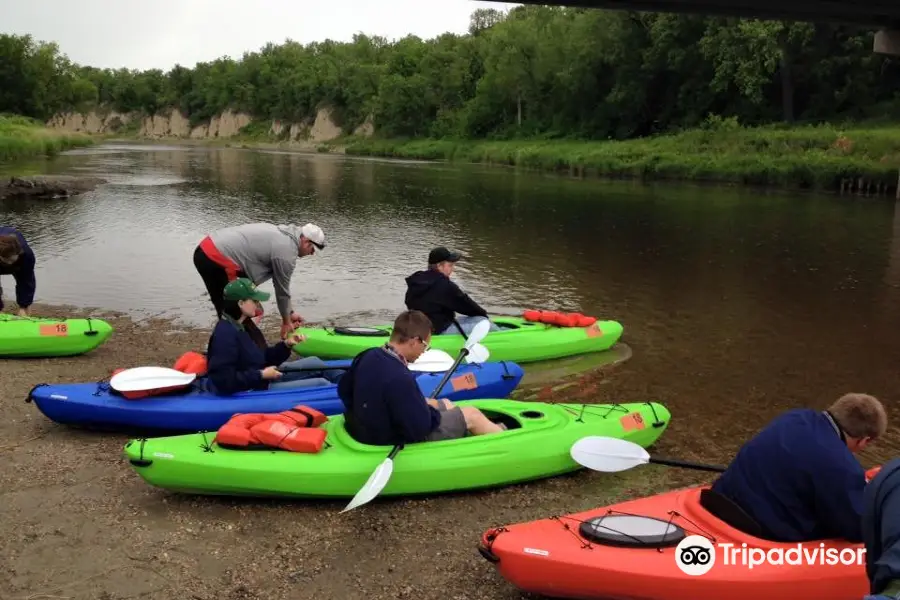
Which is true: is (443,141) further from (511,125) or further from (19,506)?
(19,506)

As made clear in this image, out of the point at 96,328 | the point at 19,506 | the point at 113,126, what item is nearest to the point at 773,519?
the point at 19,506

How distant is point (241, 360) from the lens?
5613 mm

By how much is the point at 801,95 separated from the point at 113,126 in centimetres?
9606

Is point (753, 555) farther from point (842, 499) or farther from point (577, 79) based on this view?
point (577, 79)

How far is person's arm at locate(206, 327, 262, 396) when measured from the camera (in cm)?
545

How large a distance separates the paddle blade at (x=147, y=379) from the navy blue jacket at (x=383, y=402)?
1582 millimetres

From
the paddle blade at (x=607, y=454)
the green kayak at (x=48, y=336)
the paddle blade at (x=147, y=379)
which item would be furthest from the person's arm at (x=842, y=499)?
the green kayak at (x=48, y=336)

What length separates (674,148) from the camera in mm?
34688

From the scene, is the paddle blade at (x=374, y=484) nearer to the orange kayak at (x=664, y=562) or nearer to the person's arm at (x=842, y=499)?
the orange kayak at (x=664, y=562)

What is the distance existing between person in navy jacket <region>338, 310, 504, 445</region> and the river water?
2.78 m

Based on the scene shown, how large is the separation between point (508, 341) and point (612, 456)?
3271mm

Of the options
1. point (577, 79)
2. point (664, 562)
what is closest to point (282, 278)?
point (664, 562)

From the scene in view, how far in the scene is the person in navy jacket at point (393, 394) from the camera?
455 cm

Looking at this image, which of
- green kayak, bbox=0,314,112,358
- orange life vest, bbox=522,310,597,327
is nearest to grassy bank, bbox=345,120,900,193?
orange life vest, bbox=522,310,597,327
